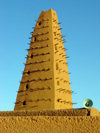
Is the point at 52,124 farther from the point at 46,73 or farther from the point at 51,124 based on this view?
the point at 46,73

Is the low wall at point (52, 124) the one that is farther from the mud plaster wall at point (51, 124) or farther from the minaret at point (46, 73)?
the minaret at point (46, 73)

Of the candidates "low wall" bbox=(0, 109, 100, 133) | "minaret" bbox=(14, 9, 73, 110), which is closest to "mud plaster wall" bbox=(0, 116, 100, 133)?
"low wall" bbox=(0, 109, 100, 133)

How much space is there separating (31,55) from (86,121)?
89.1 feet

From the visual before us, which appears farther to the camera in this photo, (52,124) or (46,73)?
(46,73)

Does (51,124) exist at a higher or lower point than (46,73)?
lower

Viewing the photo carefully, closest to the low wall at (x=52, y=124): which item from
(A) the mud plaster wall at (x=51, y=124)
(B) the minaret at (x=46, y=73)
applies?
(A) the mud plaster wall at (x=51, y=124)

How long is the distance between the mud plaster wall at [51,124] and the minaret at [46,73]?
18.7 m

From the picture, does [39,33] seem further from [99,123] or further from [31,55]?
[99,123]

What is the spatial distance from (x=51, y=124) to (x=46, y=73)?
22267 millimetres

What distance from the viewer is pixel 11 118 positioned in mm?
12266

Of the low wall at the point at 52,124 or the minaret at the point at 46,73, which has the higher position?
the minaret at the point at 46,73

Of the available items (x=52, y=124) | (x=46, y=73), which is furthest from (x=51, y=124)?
(x=46, y=73)

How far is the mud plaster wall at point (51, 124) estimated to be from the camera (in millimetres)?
10719

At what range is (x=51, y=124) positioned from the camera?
37.0 feet
